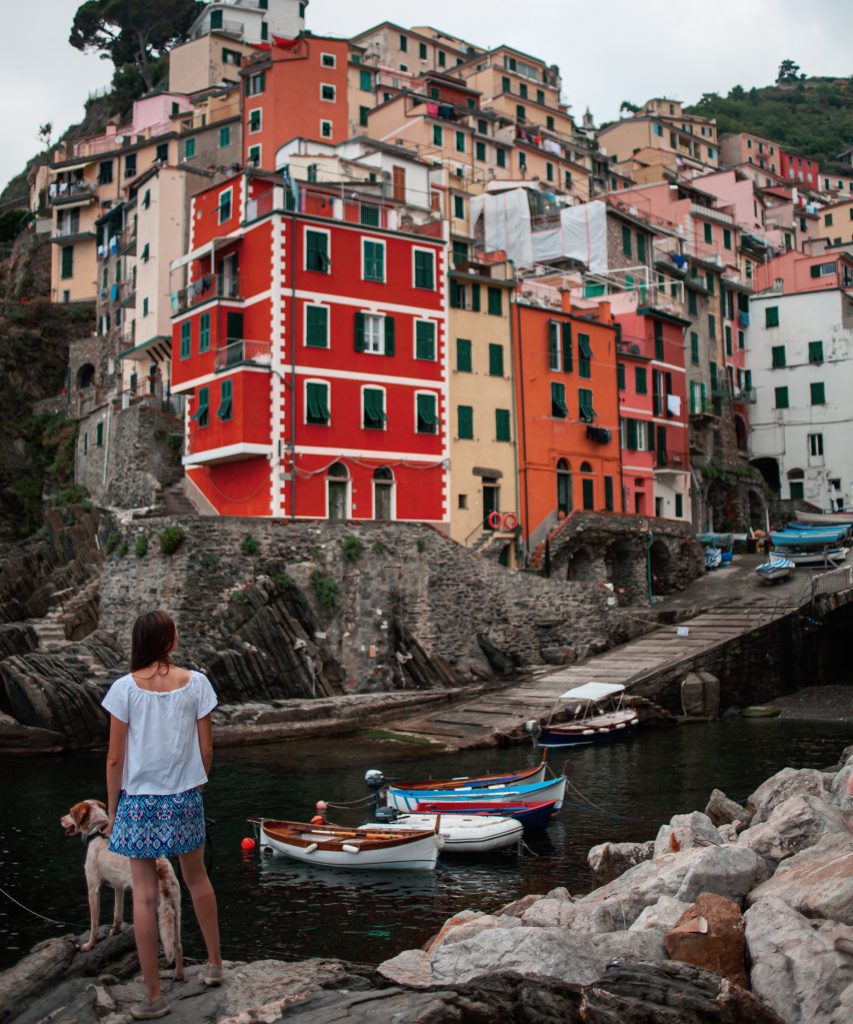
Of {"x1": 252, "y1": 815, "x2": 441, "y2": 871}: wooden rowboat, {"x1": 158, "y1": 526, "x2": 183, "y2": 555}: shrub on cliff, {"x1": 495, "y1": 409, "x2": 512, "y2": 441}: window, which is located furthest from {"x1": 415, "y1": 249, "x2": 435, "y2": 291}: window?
{"x1": 252, "y1": 815, "x2": 441, "y2": 871}: wooden rowboat

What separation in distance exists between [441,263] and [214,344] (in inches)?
434

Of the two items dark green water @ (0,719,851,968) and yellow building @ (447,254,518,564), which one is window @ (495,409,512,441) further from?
dark green water @ (0,719,851,968)

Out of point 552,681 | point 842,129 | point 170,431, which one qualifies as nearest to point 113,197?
point 170,431

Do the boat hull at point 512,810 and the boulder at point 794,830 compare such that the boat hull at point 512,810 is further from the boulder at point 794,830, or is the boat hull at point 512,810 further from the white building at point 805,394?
the white building at point 805,394

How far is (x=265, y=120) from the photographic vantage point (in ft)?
227

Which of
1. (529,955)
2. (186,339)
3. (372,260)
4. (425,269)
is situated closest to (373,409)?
(372,260)

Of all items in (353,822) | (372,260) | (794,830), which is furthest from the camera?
(372,260)

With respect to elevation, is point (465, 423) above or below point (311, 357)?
below

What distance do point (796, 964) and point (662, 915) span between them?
5.89 feet

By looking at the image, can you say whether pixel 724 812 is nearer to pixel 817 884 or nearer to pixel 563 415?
pixel 817 884

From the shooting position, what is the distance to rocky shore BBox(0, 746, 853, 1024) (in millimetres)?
8367

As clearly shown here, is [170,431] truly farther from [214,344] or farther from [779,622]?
[779,622]

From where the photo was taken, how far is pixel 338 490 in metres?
43.8

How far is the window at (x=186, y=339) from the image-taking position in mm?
46000
